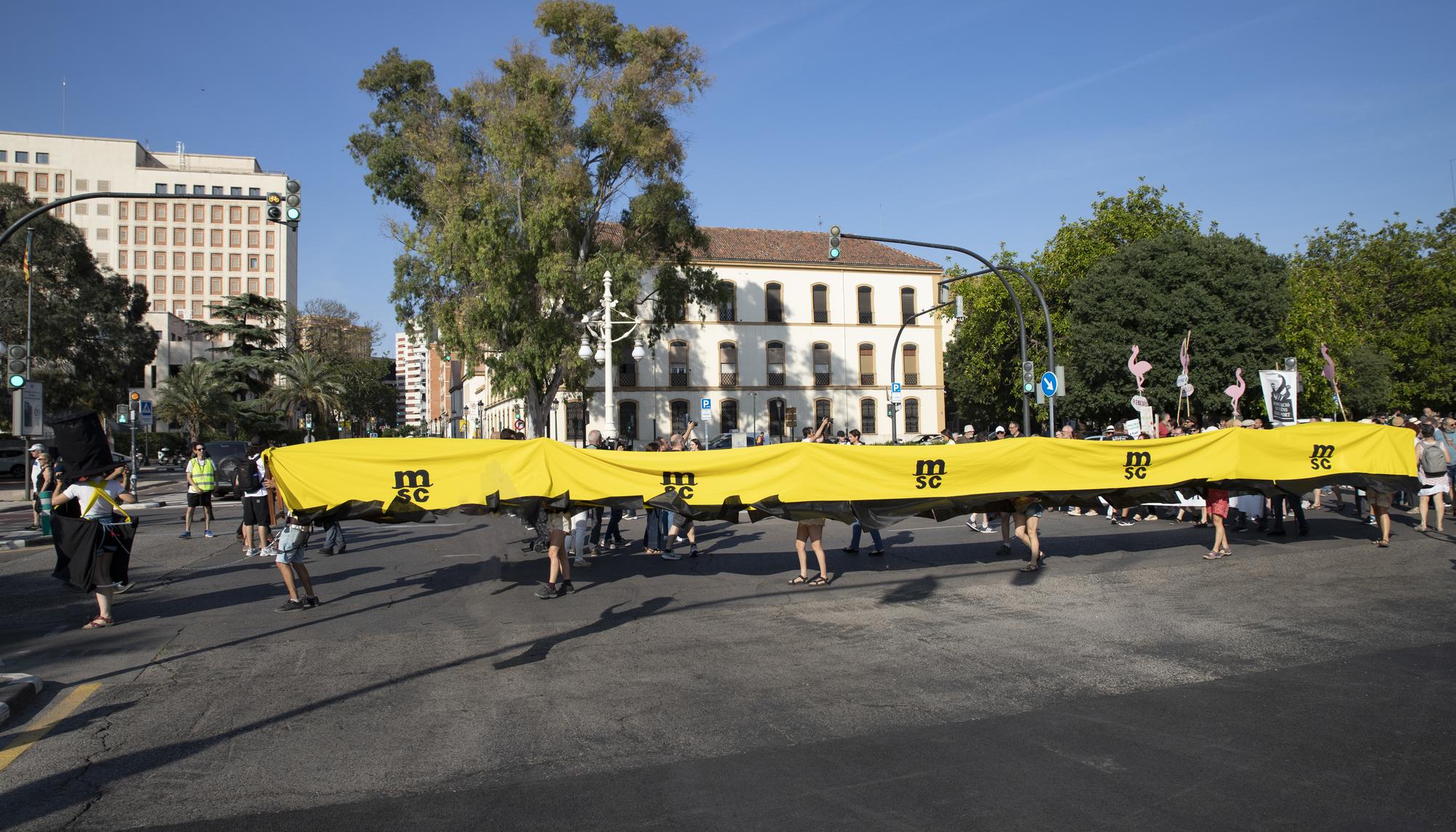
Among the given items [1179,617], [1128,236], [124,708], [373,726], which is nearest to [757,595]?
[1179,617]

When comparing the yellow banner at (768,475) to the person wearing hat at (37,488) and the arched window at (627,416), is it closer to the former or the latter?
the person wearing hat at (37,488)

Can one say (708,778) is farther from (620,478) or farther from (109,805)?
(620,478)

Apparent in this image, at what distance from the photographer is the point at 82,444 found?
9.69 metres

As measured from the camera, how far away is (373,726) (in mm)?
6227

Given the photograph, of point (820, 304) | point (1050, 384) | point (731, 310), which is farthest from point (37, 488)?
point (820, 304)

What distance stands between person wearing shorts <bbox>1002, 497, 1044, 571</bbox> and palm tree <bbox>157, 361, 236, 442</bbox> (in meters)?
59.6

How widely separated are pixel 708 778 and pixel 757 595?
5.85m

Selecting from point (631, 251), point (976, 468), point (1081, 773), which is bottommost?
point (1081, 773)

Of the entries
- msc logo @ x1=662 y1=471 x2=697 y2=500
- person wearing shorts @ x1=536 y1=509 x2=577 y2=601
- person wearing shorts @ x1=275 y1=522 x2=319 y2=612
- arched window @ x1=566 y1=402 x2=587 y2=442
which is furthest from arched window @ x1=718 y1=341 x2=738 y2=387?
person wearing shorts @ x1=275 y1=522 x2=319 y2=612

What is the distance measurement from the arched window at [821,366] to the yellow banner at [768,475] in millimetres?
53508

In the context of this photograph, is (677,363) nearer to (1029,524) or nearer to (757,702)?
(1029,524)

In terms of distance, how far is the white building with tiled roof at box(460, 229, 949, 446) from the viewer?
211 feet

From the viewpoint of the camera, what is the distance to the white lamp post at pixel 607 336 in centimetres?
3186

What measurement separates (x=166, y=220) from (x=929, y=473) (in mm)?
114835
